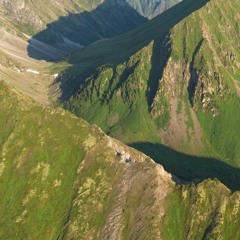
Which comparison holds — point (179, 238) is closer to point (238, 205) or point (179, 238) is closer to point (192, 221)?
point (192, 221)

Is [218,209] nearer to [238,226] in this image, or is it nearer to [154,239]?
[238,226]

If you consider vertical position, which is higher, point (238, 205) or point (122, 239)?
point (238, 205)

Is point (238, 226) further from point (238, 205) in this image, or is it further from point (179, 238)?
point (179, 238)

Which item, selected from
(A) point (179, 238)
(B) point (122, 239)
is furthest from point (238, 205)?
(B) point (122, 239)

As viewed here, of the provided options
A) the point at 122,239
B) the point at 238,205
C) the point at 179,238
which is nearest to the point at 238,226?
the point at 238,205

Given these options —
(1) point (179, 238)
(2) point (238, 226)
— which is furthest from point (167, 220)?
(2) point (238, 226)

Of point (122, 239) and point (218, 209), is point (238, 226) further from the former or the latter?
point (122, 239)
